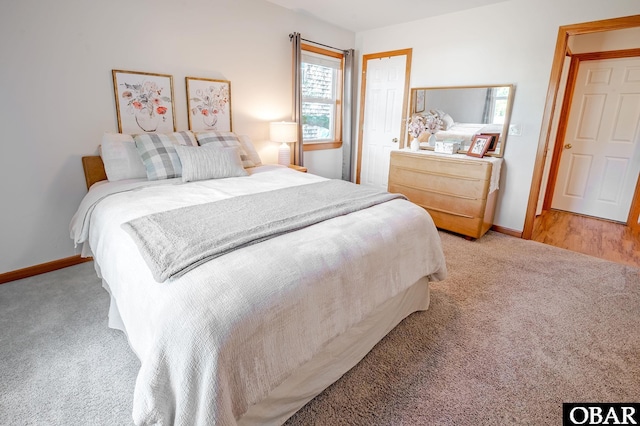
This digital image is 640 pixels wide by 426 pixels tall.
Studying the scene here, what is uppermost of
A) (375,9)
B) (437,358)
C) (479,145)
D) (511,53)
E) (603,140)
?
(375,9)

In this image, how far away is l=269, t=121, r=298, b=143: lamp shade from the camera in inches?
146

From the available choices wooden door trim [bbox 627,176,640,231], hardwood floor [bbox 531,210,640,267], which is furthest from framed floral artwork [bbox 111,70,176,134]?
wooden door trim [bbox 627,176,640,231]

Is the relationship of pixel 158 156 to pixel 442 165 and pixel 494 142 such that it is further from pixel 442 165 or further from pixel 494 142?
pixel 494 142

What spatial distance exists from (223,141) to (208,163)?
1.60 ft

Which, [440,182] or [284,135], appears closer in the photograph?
[440,182]

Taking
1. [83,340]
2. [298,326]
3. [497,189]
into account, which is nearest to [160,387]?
[298,326]

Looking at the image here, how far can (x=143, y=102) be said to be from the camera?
2.83 m

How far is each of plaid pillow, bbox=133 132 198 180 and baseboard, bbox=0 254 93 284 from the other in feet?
3.59

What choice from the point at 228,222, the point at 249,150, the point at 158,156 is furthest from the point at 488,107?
the point at 158,156

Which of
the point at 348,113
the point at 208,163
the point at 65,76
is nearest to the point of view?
the point at 65,76

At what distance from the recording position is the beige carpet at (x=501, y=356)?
4.75 feet

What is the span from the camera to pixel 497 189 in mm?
3578

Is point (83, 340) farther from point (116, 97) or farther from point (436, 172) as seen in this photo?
point (436, 172)

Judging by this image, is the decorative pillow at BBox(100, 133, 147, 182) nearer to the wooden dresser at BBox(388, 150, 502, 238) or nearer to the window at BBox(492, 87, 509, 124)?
the wooden dresser at BBox(388, 150, 502, 238)
